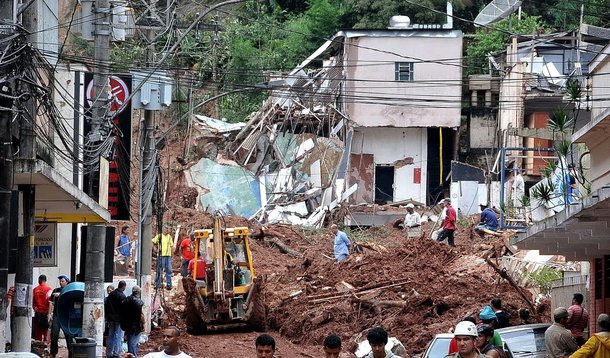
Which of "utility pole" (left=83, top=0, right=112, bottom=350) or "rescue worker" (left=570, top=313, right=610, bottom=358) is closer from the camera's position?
"rescue worker" (left=570, top=313, right=610, bottom=358)

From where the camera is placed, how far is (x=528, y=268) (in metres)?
34.3

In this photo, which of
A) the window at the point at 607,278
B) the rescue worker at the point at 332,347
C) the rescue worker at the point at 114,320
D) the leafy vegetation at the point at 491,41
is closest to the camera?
the rescue worker at the point at 332,347

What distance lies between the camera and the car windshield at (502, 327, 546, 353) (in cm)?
1988

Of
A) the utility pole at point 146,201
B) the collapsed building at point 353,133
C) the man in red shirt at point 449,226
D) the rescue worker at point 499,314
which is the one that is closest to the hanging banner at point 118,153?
the utility pole at point 146,201

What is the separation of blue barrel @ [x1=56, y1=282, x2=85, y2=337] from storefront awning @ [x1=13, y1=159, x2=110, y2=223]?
1624mm

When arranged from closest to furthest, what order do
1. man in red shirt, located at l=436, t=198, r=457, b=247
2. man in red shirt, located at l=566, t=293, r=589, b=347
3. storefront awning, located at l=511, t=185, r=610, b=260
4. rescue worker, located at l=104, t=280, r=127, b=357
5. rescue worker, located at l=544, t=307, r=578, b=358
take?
rescue worker, located at l=544, t=307, r=578, b=358 < storefront awning, located at l=511, t=185, r=610, b=260 < man in red shirt, located at l=566, t=293, r=589, b=347 < rescue worker, located at l=104, t=280, r=127, b=357 < man in red shirt, located at l=436, t=198, r=457, b=247

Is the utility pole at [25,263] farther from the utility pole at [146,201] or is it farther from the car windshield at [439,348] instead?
the utility pole at [146,201]

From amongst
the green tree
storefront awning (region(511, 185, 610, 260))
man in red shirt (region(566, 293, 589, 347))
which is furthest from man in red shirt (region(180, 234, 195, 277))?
the green tree

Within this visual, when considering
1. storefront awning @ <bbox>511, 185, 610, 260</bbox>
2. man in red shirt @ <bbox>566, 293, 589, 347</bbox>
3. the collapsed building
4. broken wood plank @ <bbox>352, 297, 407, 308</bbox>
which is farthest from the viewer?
the collapsed building

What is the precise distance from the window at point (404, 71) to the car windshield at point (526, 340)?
116ft

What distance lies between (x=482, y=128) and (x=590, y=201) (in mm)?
37238

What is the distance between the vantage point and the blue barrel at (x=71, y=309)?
24.7 metres

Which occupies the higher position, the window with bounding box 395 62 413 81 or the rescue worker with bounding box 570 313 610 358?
the window with bounding box 395 62 413 81

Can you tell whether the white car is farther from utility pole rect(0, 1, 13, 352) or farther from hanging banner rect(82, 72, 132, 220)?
hanging banner rect(82, 72, 132, 220)
